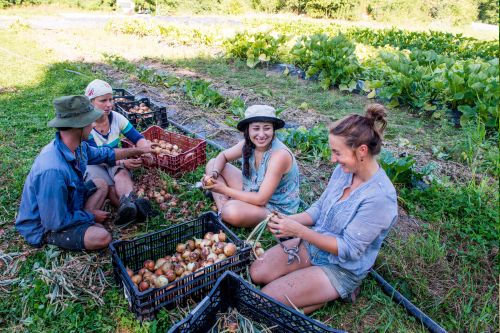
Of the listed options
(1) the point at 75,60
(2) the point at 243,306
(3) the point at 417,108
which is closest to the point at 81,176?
(2) the point at 243,306

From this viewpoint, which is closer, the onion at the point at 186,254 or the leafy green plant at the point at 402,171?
the onion at the point at 186,254

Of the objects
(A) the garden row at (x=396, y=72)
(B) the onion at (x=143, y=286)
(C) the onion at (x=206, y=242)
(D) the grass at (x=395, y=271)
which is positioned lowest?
(D) the grass at (x=395, y=271)

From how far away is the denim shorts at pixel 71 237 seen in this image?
9.64 ft

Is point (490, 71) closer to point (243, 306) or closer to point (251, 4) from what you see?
point (243, 306)

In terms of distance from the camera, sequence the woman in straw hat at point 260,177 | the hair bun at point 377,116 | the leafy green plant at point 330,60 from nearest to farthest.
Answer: the hair bun at point 377,116 < the woman in straw hat at point 260,177 < the leafy green plant at point 330,60

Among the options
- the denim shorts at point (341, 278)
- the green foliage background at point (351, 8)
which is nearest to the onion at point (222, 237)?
the denim shorts at point (341, 278)

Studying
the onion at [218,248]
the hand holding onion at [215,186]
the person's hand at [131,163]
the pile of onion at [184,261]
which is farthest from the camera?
the person's hand at [131,163]

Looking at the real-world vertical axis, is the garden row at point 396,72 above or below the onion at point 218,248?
above

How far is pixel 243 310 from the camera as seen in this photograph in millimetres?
2510

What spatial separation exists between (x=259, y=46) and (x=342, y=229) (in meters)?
8.23

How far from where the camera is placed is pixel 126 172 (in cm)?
391

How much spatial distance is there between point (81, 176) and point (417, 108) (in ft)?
20.6

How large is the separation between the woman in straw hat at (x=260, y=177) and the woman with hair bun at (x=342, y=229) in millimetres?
492

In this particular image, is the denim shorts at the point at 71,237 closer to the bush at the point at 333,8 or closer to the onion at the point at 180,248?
the onion at the point at 180,248
